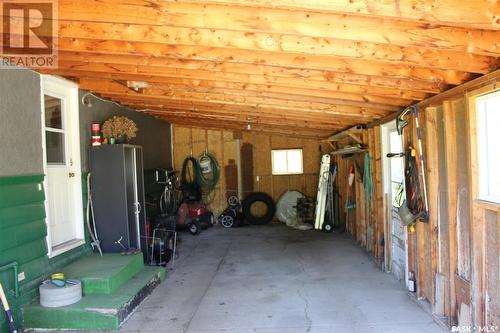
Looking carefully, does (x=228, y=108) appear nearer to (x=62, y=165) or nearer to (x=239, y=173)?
(x=62, y=165)

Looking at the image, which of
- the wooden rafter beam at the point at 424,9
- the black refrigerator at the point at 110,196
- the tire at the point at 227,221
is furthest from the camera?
the tire at the point at 227,221

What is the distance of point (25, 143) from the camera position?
12.9ft

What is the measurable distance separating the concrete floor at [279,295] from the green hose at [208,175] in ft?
10.8

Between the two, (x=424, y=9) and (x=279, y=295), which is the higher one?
(x=424, y=9)

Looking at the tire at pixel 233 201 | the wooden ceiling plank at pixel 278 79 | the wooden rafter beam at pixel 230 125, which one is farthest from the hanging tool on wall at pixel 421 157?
the tire at pixel 233 201

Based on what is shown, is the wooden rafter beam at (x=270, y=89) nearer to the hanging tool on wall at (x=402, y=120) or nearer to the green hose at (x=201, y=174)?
the hanging tool on wall at (x=402, y=120)

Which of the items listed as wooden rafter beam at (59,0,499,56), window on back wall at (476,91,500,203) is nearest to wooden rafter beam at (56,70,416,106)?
window on back wall at (476,91,500,203)

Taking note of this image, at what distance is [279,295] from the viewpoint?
15.2 feet

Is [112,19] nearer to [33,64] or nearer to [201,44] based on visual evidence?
[201,44]

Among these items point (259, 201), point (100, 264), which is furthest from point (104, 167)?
point (259, 201)

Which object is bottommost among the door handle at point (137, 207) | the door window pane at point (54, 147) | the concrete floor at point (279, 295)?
the concrete floor at point (279, 295)

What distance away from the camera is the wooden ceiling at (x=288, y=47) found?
7.88 feet

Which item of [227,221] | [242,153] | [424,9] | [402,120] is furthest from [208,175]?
[424,9]

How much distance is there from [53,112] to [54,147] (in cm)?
44
